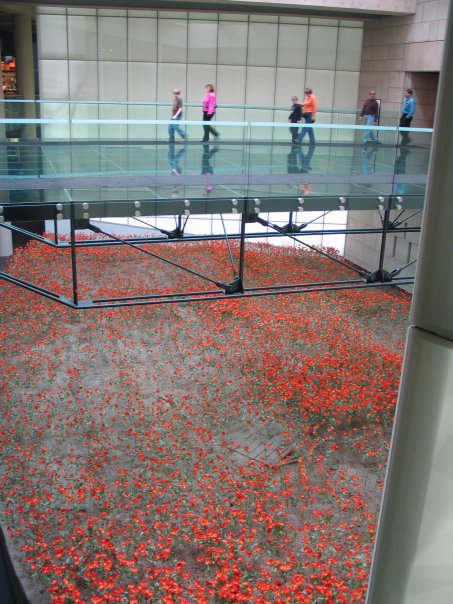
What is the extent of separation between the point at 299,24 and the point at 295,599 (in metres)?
23.7

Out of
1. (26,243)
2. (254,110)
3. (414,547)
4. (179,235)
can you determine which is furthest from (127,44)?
(414,547)

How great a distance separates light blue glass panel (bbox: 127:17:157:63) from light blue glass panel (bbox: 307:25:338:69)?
20.9 feet

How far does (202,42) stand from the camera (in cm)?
2720

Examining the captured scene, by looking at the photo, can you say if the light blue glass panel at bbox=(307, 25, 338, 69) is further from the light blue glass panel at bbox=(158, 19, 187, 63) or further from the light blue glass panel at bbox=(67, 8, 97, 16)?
the light blue glass panel at bbox=(67, 8, 97, 16)

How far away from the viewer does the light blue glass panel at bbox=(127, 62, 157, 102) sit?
2714 centimetres

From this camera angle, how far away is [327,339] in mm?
19016

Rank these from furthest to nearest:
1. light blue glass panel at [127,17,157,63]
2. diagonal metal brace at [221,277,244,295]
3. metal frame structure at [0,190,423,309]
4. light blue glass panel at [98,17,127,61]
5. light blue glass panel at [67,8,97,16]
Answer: light blue glass panel at [127,17,157,63] < light blue glass panel at [98,17,127,61] < light blue glass panel at [67,8,97,16] < diagonal metal brace at [221,277,244,295] < metal frame structure at [0,190,423,309]

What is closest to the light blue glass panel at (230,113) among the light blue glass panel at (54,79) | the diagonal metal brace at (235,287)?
the light blue glass panel at (54,79)

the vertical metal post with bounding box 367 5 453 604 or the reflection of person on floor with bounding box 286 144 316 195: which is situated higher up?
the vertical metal post with bounding box 367 5 453 604

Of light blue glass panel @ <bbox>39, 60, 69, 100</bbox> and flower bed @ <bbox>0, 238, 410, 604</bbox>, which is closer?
flower bed @ <bbox>0, 238, 410, 604</bbox>

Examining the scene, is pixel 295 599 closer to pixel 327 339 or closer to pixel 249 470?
pixel 249 470

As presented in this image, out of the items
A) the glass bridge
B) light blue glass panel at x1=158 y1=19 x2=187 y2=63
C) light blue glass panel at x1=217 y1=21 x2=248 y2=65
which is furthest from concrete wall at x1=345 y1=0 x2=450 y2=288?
the glass bridge

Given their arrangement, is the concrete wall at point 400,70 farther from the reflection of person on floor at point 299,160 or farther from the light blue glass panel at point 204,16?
the reflection of person on floor at point 299,160

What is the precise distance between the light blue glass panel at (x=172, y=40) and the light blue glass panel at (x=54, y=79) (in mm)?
3913
